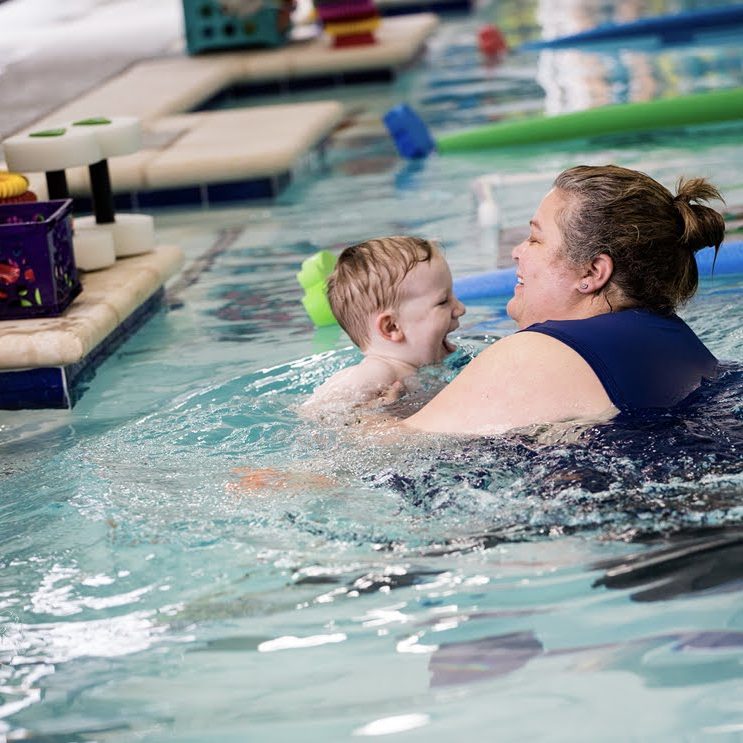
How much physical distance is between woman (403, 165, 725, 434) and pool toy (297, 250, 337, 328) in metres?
1.82

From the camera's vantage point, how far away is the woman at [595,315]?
105 inches

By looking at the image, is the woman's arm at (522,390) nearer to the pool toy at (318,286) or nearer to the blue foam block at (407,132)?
the pool toy at (318,286)

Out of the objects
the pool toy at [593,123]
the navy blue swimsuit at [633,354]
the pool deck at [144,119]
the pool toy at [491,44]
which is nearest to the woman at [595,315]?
the navy blue swimsuit at [633,354]

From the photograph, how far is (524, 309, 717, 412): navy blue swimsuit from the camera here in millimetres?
2668

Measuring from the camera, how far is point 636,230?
2783 mm

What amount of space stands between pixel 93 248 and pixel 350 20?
6541 millimetres

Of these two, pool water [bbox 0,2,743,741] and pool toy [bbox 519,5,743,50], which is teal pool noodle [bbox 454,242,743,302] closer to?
pool water [bbox 0,2,743,741]

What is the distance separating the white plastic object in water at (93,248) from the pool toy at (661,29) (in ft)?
26.2

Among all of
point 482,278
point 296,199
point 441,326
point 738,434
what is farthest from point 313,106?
point 738,434

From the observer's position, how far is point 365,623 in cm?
247

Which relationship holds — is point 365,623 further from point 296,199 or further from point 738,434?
point 296,199

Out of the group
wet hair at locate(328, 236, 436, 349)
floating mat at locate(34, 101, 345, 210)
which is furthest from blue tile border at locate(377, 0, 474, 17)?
wet hair at locate(328, 236, 436, 349)

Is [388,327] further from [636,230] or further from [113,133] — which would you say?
[113,133]

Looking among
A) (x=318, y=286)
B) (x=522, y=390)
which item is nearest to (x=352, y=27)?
(x=318, y=286)
